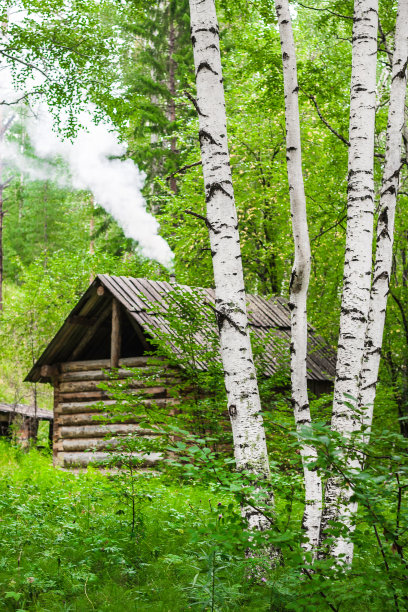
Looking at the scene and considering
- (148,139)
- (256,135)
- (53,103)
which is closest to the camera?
(53,103)

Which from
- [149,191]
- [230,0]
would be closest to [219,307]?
[230,0]

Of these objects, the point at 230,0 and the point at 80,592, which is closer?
the point at 80,592

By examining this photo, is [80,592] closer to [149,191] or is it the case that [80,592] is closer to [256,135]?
[256,135]

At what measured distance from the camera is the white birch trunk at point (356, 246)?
14.5 feet

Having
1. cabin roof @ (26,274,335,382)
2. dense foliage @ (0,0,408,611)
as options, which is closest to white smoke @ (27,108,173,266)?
dense foliage @ (0,0,408,611)

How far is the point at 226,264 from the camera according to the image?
4555 millimetres

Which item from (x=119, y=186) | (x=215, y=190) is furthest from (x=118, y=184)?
(x=215, y=190)

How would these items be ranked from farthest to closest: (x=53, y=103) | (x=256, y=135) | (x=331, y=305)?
1. (x=256, y=135)
2. (x=331, y=305)
3. (x=53, y=103)

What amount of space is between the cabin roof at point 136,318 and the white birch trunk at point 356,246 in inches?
263

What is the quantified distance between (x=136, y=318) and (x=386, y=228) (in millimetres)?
7200

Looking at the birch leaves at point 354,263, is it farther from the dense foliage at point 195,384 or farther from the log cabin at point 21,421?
the log cabin at point 21,421

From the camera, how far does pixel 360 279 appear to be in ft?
15.5

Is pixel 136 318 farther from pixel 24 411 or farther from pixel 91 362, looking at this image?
pixel 24 411

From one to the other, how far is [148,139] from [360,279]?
24.3 metres
